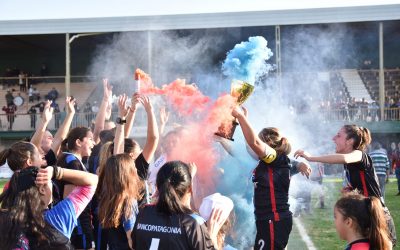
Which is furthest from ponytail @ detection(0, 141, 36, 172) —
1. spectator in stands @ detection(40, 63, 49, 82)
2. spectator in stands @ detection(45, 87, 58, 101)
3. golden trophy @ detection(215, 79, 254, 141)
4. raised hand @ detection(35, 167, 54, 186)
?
spectator in stands @ detection(40, 63, 49, 82)

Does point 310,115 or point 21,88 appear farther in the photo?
point 21,88

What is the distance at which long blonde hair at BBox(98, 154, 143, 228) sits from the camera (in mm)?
3436

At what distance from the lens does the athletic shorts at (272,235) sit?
172 inches

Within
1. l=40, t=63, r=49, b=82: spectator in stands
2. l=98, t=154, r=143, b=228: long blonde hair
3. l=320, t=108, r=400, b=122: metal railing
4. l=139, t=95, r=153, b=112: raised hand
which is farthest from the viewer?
l=40, t=63, r=49, b=82: spectator in stands

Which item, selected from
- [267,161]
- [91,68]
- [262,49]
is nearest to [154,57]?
[91,68]

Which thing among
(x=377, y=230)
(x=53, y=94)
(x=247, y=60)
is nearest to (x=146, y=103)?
(x=247, y=60)

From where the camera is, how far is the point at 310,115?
69.1 ft

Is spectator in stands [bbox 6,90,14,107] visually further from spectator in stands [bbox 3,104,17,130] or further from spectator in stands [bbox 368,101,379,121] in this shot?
spectator in stands [bbox 368,101,379,121]

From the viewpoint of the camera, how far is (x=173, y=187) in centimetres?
293

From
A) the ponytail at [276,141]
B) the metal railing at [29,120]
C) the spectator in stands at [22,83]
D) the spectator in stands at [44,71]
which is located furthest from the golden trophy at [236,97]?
the spectator in stands at [44,71]

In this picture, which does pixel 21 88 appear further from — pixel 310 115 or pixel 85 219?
pixel 85 219

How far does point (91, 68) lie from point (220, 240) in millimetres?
30096

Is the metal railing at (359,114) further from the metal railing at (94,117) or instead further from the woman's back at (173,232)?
the woman's back at (173,232)

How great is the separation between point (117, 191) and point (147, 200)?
765 mm
